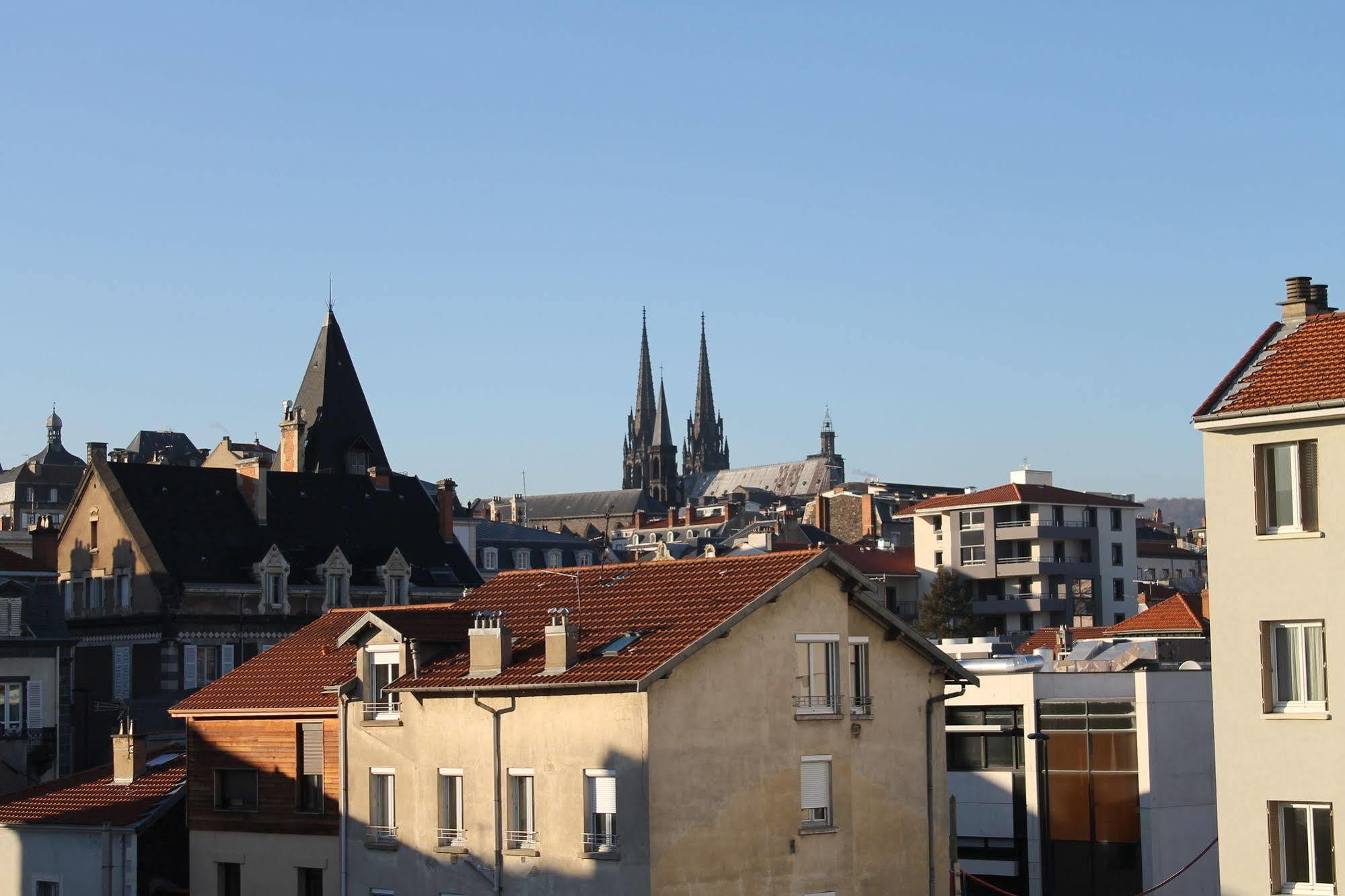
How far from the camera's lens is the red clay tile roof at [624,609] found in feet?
107

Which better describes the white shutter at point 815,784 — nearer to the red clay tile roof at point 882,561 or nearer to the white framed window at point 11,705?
the white framed window at point 11,705

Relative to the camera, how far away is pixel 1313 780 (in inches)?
1022

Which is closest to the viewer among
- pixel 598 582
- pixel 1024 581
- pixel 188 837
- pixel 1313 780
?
pixel 1313 780

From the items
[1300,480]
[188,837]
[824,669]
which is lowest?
[188,837]

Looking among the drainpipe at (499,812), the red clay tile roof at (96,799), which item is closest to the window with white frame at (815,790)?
the drainpipe at (499,812)

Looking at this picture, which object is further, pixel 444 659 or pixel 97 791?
pixel 97 791

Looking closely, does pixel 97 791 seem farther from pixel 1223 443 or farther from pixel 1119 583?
pixel 1119 583

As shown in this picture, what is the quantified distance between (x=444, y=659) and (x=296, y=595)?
132 ft

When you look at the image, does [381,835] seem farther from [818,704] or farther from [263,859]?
[818,704]

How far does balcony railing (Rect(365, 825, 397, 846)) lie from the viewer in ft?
118

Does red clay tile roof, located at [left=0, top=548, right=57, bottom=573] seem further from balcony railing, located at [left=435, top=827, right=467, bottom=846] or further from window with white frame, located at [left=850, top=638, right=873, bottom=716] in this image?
window with white frame, located at [left=850, top=638, right=873, bottom=716]

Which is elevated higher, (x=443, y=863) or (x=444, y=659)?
(x=444, y=659)

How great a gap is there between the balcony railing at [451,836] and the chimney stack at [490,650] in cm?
280

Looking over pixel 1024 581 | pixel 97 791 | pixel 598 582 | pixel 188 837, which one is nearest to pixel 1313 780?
pixel 598 582
